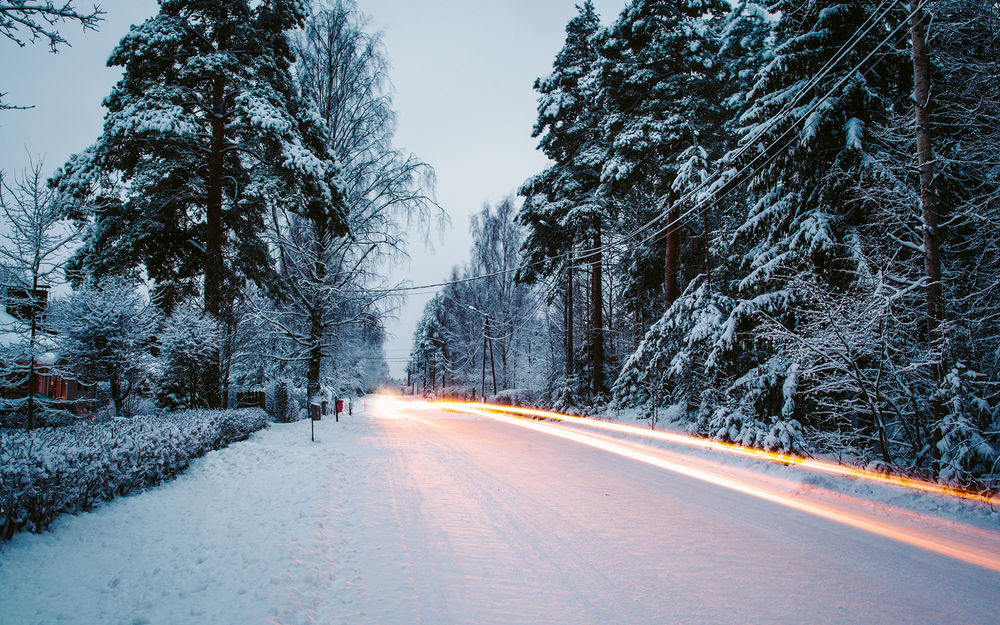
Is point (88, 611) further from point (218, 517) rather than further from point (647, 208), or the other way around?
point (647, 208)

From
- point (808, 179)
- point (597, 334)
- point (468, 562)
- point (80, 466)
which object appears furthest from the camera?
point (597, 334)

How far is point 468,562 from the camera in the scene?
421 centimetres

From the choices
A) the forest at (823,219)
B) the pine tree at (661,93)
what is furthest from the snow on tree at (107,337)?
the pine tree at (661,93)

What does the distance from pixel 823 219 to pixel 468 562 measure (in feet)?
31.3

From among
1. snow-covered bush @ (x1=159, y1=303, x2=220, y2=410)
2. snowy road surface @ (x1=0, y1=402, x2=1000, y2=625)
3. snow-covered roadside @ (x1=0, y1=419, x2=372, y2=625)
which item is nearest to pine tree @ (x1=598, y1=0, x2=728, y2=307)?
snowy road surface @ (x1=0, y1=402, x2=1000, y2=625)

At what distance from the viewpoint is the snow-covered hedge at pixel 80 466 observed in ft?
13.3

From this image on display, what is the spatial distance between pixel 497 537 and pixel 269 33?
15.6 metres

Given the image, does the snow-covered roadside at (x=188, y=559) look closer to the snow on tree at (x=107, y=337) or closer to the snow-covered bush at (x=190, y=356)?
the snow on tree at (x=107, y=337)

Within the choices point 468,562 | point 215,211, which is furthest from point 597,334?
point 468,562

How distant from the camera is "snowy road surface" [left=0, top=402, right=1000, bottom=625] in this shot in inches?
128

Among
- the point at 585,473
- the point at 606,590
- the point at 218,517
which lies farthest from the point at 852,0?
the point at 218,517

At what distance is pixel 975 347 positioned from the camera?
297 inches

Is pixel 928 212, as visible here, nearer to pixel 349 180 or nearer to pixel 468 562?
pixel 468 562

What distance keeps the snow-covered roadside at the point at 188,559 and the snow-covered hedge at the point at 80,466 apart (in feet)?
0.58
